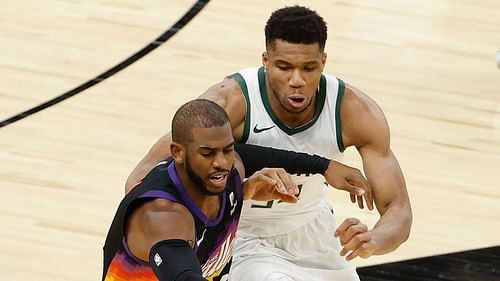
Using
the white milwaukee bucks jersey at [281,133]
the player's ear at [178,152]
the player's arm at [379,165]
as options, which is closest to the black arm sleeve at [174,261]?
the player's ear at [178,152]

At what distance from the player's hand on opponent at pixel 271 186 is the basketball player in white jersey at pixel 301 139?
0.98 feet

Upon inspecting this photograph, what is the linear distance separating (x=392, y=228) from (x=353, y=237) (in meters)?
0.49

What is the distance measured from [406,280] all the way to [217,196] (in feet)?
7.35

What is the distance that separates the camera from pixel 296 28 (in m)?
5.36

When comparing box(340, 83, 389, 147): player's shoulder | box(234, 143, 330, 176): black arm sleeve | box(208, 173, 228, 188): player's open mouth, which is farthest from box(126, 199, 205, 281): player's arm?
box(340, 83, 389, 147): player's shoulder

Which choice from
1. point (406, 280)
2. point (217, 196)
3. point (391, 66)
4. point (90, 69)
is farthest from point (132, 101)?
point (217, 196)

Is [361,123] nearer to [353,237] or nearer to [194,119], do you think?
[353,237]

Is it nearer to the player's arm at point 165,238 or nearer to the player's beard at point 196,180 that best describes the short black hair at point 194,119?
the player's beard at point 196,180

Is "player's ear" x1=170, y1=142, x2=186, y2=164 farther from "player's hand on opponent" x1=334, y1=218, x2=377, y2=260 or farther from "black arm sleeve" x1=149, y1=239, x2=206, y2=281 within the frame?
"player's hand on opponent" x1=334, y1=218, x2=377, y2=260

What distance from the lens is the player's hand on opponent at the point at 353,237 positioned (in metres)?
4.84

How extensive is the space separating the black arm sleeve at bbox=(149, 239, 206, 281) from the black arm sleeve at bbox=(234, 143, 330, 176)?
3.01 feet

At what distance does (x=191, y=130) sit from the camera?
4570 mm

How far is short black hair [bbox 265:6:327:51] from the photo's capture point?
5.34 metres

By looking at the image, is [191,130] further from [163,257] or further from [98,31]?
[98,31]
